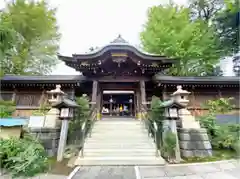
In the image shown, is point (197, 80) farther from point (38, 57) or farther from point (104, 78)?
point (38, 57)

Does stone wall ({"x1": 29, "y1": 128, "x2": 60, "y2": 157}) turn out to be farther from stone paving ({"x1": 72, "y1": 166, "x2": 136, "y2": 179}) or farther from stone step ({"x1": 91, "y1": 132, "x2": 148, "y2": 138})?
stone paving ({"x1": 72, "y1": 166, "x2": 136, "y2": 179})

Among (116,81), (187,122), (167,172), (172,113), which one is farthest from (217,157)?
(116,81)

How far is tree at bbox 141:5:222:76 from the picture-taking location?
33.9 feet

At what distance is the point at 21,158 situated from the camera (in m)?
3.26

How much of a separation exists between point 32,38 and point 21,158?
1204 cm

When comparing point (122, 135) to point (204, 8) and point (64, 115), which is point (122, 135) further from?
point (204, 8)

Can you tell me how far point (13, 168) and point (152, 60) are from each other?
6776mm

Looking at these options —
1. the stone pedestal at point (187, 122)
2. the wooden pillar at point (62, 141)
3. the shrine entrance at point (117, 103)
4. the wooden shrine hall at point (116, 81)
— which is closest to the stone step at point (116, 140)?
the wooden pillar at point (62, 141)

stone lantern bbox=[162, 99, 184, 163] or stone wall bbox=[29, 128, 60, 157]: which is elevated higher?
stone lantern bbox=[162, 99, 184, 163]

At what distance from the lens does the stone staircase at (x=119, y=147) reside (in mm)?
3885

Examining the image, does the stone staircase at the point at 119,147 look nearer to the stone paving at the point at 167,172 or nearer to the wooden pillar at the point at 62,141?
the stone paving at the point at 167,172

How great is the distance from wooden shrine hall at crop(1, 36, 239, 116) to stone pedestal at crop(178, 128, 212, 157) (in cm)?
278

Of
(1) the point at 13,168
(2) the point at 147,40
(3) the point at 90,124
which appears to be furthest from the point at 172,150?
(2) the point at 147,40

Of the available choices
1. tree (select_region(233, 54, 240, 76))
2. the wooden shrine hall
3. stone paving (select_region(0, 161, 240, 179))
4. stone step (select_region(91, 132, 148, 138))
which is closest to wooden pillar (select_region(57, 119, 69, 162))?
stone paving (select_region(0, 161, 240, 179))
